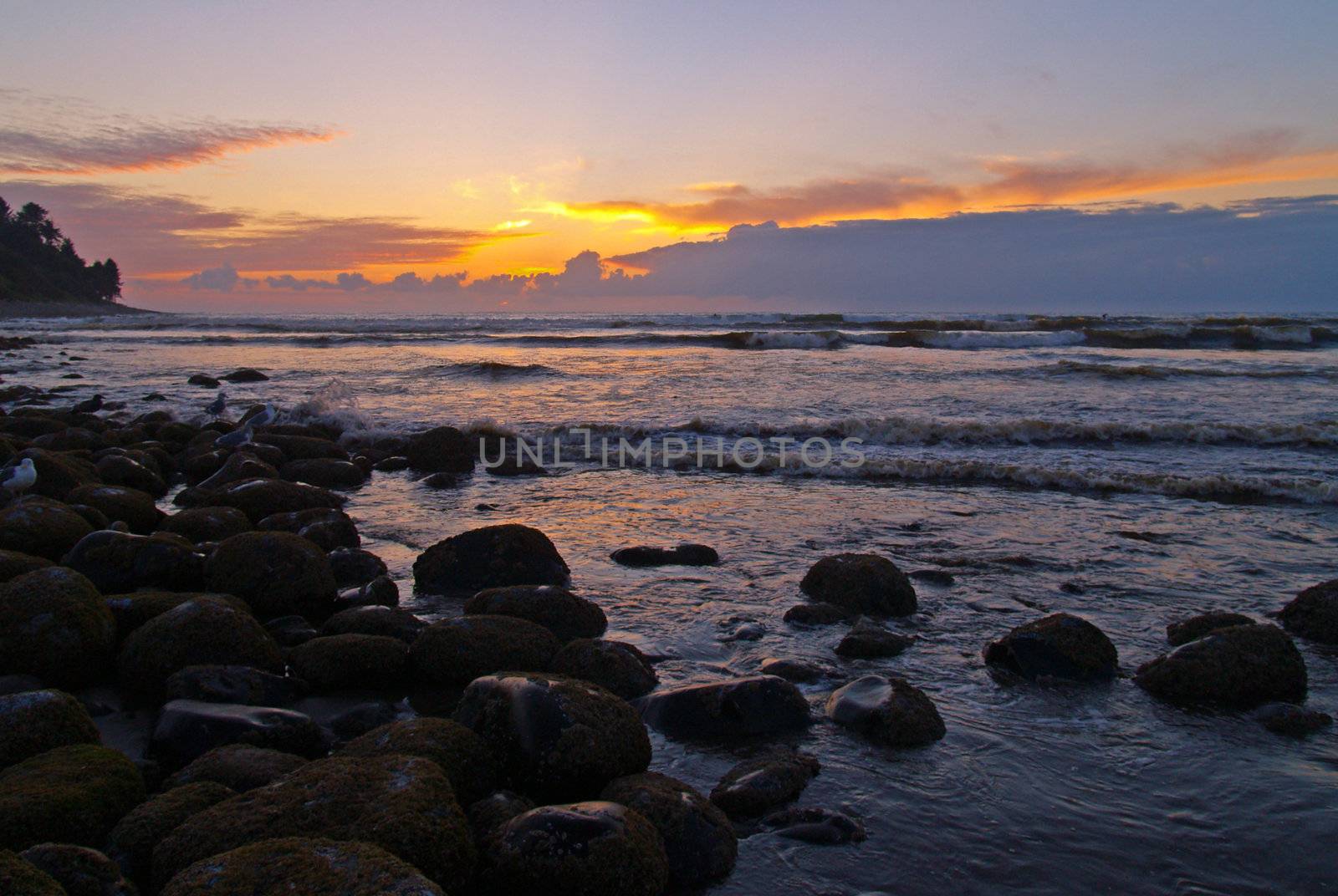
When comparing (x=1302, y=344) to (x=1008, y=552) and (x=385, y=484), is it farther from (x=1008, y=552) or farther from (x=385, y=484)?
(x=385, y=484)

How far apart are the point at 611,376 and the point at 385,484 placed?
13.3 meters

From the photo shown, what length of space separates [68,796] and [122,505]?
513 centimetres

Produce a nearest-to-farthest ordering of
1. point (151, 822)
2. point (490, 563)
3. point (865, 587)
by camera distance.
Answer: point (151, 822) < point (865, 587) < point (490, 563)

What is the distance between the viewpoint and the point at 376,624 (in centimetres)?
530

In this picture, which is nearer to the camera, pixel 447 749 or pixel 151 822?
pixel 151 822

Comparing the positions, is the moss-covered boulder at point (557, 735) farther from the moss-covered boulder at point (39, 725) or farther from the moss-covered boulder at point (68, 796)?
the moss-covered boulder at point (39, 725)

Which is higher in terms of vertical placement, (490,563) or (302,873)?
(302,873)

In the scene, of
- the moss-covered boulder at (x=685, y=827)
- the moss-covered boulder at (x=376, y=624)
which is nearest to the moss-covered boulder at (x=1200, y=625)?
the moss-covered boulder at (x=685, y=827)

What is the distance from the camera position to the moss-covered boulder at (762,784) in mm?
3652

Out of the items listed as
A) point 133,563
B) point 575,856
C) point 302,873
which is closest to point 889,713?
point 575,856

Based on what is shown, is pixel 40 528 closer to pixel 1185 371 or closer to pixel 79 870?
pixel 79 870

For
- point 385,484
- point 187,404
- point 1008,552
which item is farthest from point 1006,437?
point 187,404

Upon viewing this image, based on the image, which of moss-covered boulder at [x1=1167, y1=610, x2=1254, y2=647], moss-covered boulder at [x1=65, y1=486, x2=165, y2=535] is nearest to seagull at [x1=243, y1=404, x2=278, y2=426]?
moss-covered boulder at [x1=65, y1=486, x2=165, y2=535]

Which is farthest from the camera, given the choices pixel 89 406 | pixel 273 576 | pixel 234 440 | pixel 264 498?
pixel 89 406
